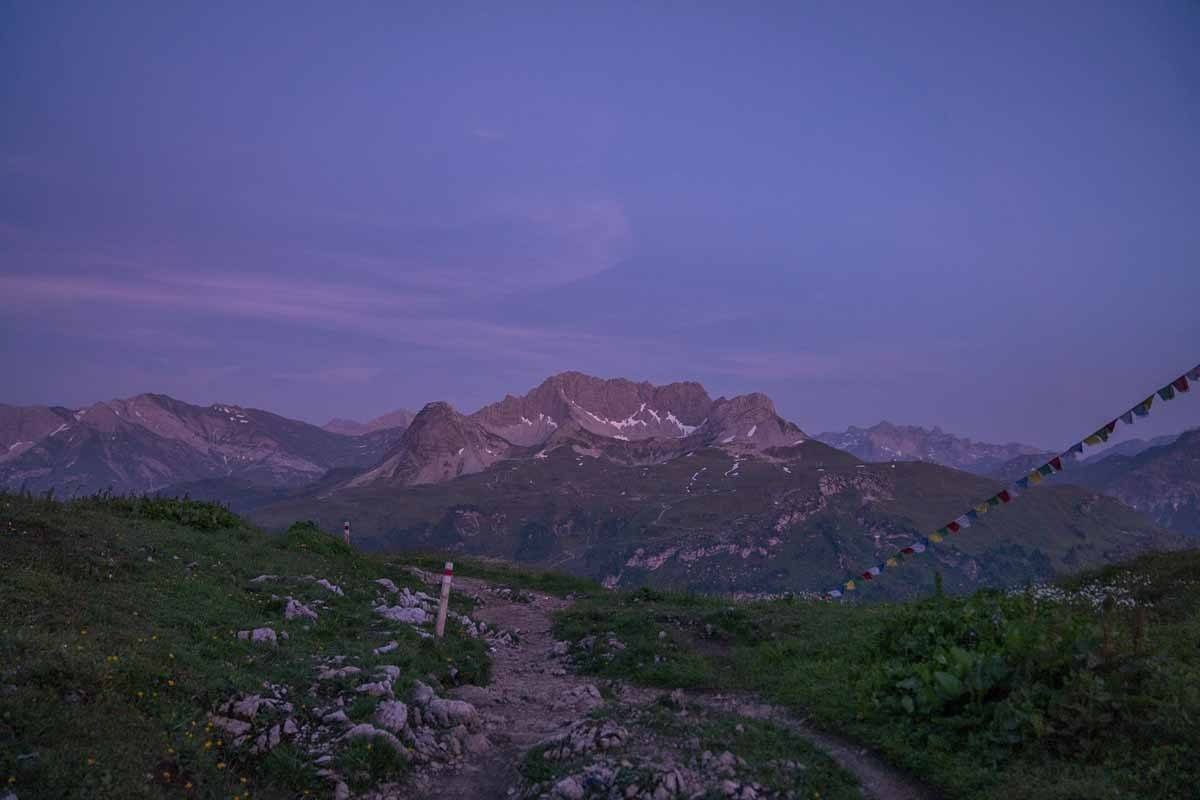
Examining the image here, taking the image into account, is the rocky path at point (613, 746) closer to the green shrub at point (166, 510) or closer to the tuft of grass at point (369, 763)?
the tuft of grass at point (369, 763)

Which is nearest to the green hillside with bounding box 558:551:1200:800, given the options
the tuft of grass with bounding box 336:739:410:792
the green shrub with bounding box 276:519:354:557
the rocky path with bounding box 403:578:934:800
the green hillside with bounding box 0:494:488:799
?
the rocky path with bounding box 403:578:934:800

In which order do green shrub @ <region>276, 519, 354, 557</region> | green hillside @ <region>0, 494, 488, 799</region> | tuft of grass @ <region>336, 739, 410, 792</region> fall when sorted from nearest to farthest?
green hillside @ <region>0, 494, 488, 799</region> → tuft of grass @ <region>336, 739, 410, 792</region> → green shrub @ <region>276, 519, 354, 557</region>

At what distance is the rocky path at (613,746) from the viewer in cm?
861

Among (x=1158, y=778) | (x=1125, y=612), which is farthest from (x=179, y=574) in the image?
(x=1125, y=612)

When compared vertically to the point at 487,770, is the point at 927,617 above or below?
above

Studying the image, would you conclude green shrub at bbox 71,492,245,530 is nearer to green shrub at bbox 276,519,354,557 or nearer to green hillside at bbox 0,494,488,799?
green shrub at bbox 276,519,354,557

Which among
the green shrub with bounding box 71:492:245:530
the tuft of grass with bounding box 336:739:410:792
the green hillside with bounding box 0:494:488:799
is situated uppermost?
the green shrub with bounding box 71:492:245:530

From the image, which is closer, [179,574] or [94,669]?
[94,669]

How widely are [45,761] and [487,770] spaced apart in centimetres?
482

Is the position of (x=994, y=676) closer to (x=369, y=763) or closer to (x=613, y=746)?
(x=613, y=746)

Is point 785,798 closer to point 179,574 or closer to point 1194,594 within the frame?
point 1194,594

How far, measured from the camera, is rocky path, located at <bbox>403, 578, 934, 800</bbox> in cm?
861

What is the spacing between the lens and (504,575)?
28.1 metres

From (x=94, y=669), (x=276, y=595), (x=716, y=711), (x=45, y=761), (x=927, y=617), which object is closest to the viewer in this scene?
(x=45, y=761)
